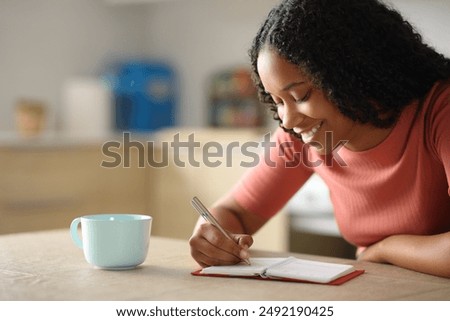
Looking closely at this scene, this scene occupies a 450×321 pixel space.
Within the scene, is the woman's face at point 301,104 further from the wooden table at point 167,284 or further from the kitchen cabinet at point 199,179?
the kitchen cabinet at point 199,179

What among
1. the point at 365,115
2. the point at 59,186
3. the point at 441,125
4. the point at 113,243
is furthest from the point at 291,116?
the point at 59,186

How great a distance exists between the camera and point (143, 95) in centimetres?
379

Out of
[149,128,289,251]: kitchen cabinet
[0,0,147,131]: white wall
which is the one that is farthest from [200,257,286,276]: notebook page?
[0,0,147,131]: white wall

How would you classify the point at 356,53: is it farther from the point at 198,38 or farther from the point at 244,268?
the point at 198,38

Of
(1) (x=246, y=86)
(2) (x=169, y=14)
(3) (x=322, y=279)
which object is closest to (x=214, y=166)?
(1) (x=246, y=86)

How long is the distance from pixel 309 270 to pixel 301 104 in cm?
31

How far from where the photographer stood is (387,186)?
1343mm

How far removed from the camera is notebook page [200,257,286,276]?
101 centimetres

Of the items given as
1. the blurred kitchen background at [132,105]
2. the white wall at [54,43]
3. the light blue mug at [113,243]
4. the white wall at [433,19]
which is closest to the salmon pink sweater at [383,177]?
the light blue mug at [113,243]
